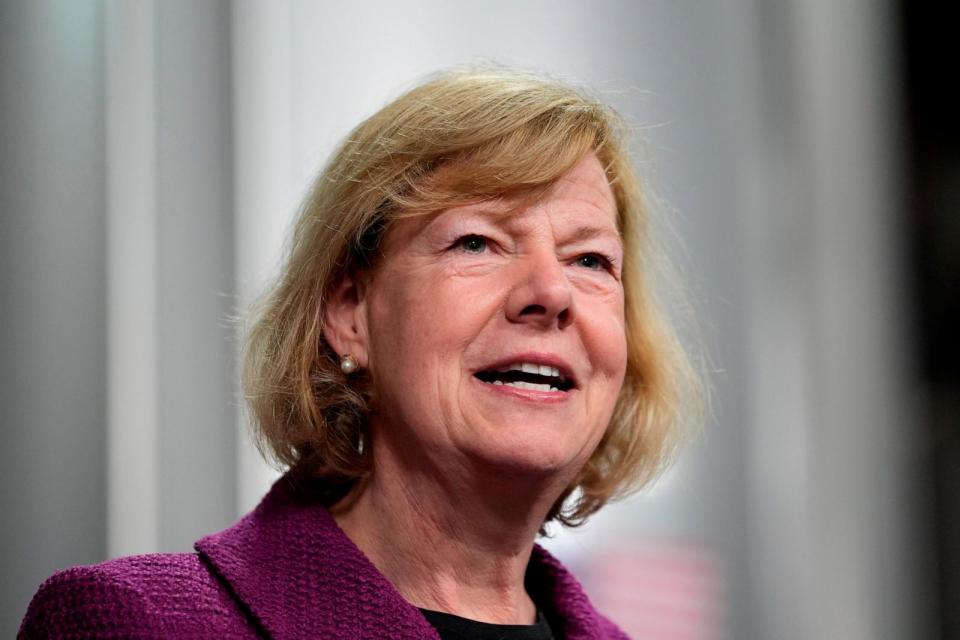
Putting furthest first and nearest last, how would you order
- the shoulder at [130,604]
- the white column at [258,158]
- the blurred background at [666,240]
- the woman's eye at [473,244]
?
the white column at [258,158], the blurred background at [666,240], the woman's eye at [473,244], the shoulder at [130,604]

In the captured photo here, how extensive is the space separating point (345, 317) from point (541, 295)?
28 centimetres

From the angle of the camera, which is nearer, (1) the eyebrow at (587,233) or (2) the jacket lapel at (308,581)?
(2) the jacket lapel at (308,581)

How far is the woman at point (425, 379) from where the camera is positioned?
1.22m

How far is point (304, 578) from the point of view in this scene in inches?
48.8

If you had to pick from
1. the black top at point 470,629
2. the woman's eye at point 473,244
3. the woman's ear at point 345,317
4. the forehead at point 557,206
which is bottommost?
the black top at point 470,629

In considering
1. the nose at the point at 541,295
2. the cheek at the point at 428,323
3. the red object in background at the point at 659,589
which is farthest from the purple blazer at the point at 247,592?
the red object in background at the point at 659,589

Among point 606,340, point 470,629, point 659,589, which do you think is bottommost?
point 659,589

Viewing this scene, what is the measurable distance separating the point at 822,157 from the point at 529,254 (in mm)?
1660

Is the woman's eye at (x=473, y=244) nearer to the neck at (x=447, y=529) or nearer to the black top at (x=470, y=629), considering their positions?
the neck at (x=447, y=529)

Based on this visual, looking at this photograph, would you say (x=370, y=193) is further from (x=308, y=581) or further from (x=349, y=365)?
(x=308, y=581)

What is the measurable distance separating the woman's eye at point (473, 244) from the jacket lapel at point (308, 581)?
36cm

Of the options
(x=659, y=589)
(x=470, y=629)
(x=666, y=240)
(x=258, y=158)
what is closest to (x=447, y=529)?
(x=470, y=629)

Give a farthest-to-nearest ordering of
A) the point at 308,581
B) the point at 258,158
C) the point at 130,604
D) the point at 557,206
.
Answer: the point at 258,158 → the point at 557,206 → the point at 308,581 → the point at 130,604

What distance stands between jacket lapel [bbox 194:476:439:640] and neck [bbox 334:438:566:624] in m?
0.07
